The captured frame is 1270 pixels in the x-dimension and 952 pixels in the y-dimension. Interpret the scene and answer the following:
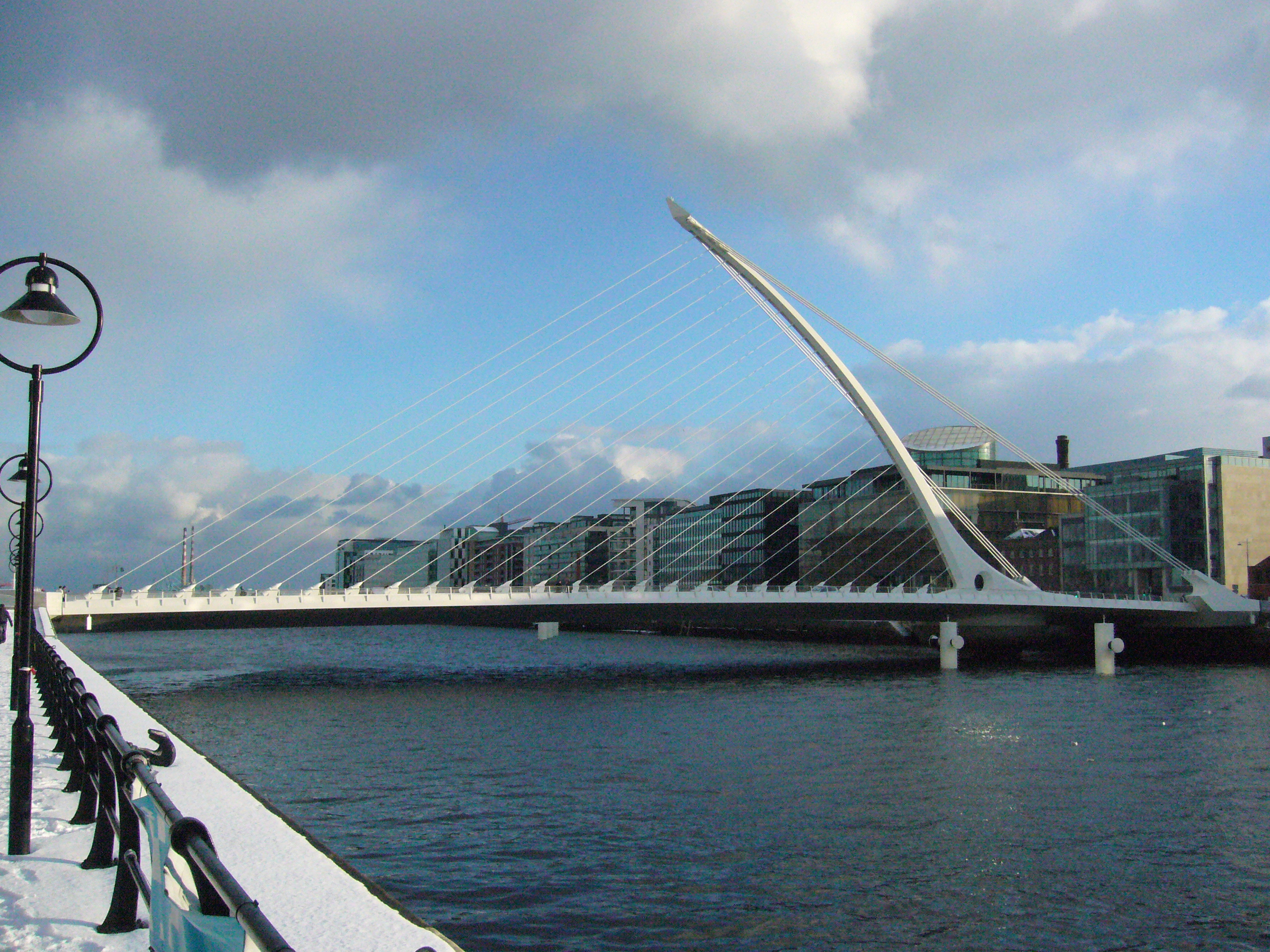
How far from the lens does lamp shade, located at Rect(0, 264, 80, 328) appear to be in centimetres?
687

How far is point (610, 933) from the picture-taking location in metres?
12.6

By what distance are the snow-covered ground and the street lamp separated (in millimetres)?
387

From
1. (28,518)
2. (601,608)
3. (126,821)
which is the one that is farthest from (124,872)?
(601,608)

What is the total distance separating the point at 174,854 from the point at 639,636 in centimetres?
9959

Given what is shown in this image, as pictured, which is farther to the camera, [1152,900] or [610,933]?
[1152,900]

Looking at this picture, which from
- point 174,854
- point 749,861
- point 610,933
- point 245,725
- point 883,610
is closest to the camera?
point 174,854

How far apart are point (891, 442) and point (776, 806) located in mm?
41487

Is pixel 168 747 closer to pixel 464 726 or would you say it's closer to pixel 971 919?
pixel 971 919

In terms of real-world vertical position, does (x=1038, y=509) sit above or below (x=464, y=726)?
above

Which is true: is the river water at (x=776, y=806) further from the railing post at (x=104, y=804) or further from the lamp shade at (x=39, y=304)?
the lamp shade at (x=39, y=304)

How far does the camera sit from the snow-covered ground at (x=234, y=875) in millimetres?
5098

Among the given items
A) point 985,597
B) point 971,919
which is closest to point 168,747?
point 971,919

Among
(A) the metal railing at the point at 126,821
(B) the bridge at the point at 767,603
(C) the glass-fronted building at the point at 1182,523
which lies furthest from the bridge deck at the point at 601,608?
(A) the metal railing at the point at 126,821

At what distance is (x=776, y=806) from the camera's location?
64.2ft
